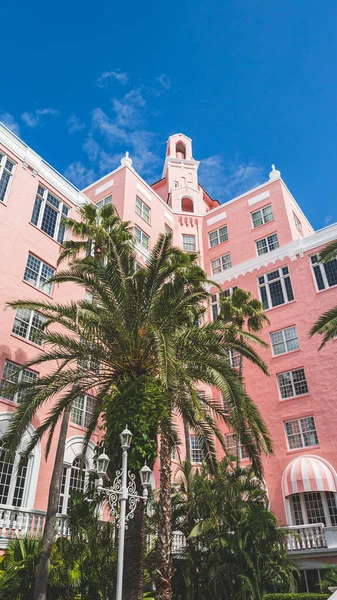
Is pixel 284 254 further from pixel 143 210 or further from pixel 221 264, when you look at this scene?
pixel 143 210

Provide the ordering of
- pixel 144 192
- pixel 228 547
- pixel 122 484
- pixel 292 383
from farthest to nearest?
pixel 144 192, pixel 292 383, pixel 228 547, pixel 122 484

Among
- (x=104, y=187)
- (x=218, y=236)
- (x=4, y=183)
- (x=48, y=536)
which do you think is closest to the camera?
(x=48, y=536)

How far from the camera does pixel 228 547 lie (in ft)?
58.3

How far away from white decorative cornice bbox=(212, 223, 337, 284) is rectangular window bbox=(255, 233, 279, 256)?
3.73ft

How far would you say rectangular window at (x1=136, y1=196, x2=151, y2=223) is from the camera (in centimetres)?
3731

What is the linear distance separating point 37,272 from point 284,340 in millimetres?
16556

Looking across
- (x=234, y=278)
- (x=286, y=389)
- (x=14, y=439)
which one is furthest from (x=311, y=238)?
(x=14, y=439)

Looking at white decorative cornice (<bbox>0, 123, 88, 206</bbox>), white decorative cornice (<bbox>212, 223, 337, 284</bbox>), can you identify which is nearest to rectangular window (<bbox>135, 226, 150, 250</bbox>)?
white decorative cornice (<bbox>0, 123, 88, 206</bbox>)

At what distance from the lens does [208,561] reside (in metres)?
17.8

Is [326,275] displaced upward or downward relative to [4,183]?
downward

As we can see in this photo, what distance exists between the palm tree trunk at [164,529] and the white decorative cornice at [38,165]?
19.1 metres

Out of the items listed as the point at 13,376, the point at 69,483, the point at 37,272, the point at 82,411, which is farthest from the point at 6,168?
the point at 69,483

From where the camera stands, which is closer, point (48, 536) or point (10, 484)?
point (48, 536)

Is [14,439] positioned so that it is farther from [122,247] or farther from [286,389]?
[286,389]
